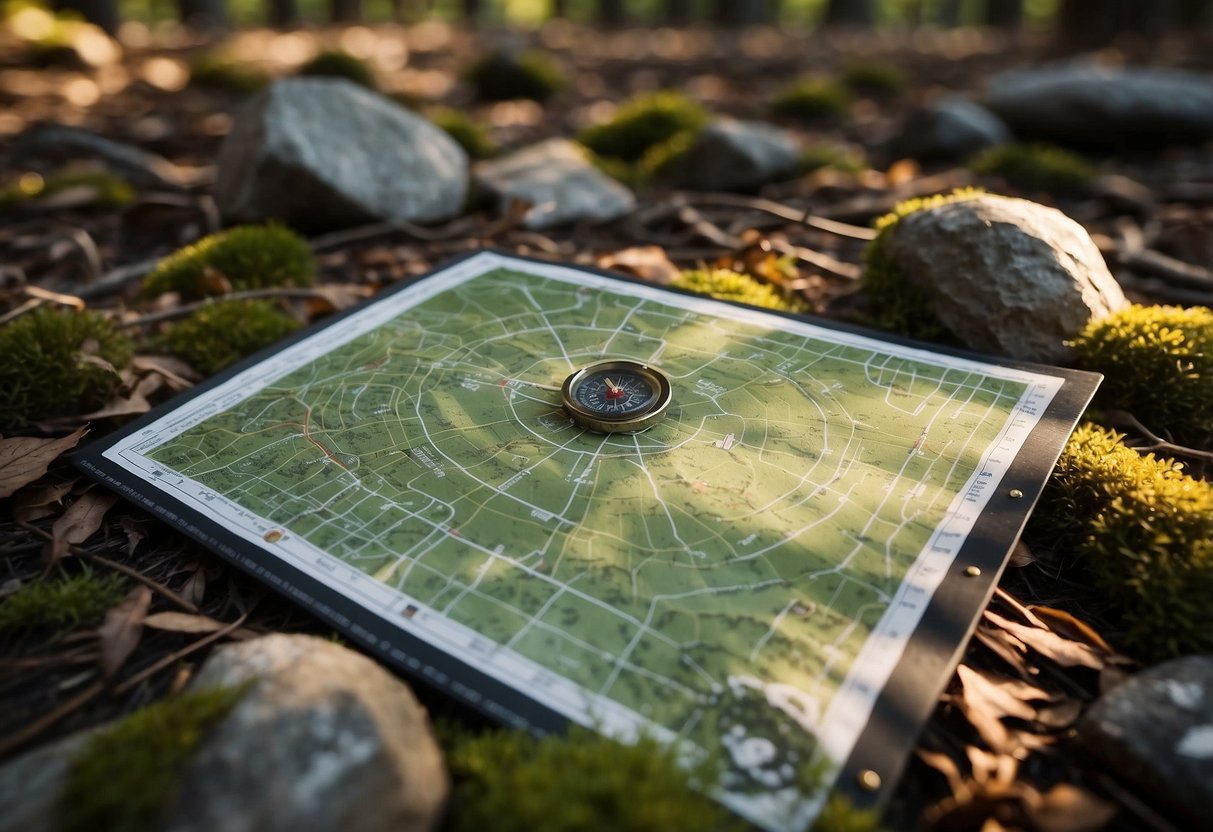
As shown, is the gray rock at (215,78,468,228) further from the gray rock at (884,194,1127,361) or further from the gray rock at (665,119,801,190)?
the gray rock at (884,194,1127,361)

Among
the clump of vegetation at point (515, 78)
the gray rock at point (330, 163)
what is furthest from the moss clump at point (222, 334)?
the clump of vegetation at point (515, 78)

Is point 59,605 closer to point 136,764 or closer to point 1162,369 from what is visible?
point 136,764

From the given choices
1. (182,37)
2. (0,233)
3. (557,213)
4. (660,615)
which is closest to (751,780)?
(660,615)

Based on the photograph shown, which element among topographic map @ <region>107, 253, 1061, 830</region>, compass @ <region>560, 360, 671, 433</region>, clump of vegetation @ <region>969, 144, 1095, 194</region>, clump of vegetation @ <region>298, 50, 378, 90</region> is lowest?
clump of vegetation @ <region>969, 144, 1095, 194</region>

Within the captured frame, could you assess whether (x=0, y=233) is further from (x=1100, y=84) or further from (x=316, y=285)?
(x=1100, y=84)

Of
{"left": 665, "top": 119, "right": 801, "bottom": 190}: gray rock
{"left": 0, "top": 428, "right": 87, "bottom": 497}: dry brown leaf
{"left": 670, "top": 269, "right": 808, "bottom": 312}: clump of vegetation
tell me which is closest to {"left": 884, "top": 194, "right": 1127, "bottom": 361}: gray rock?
{"left": 670, "top": 269, "right": 808, "bottom": 312}: clump of vegetation

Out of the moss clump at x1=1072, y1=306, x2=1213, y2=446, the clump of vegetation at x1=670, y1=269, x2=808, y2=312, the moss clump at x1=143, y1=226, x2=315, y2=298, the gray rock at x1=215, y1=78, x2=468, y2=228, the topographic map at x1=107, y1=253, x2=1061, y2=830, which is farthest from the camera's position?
the gray rock at x1=215, y1=78, x2=468, y2=228

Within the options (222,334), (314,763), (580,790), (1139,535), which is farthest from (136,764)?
(1139,535)
